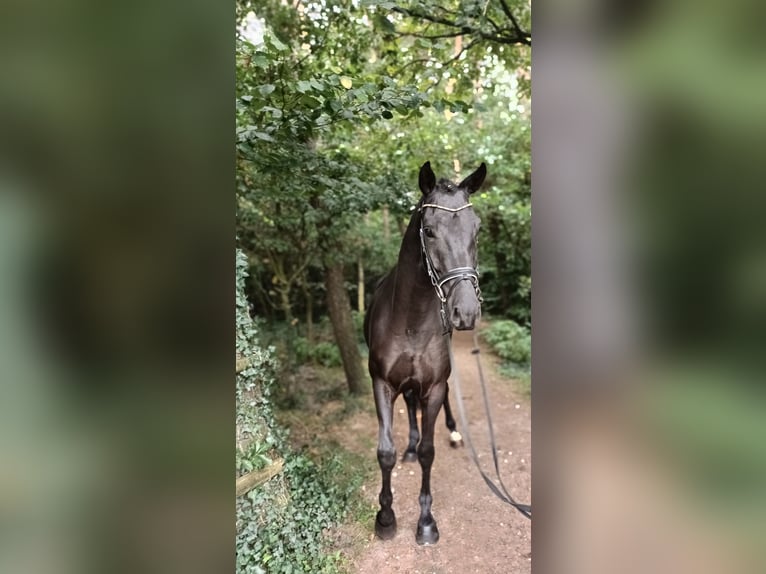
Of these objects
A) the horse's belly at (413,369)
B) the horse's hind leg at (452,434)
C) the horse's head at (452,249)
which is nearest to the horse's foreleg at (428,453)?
the horse's belly at (413,369)

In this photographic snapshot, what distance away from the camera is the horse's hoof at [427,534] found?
296 centimetres

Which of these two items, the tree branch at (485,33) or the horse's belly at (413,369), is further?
the tree branch at (485,33)

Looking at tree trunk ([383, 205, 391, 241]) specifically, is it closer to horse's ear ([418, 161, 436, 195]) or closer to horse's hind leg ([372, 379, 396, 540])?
horse's hind leg ([372, 379, 396, 540])

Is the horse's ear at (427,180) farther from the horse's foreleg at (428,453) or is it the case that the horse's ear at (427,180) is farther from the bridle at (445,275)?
the horse's foreleg at (428,453)

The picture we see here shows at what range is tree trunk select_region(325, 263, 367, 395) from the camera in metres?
5.88

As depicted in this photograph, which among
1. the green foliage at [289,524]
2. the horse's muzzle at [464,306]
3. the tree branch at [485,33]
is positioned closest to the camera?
the horse's muzzle at [464,306]

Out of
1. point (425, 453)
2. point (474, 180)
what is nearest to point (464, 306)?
point (474, 180)

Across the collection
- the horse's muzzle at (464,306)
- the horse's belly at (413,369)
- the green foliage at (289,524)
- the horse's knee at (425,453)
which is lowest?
the green foliage at (289,524)

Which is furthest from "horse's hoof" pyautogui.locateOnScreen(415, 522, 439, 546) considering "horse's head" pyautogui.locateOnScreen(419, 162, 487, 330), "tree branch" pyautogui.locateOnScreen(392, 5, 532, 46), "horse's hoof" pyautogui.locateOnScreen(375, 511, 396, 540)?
"tree branch" pyautogui.locateOnScreen(392, 5, 532, 46)

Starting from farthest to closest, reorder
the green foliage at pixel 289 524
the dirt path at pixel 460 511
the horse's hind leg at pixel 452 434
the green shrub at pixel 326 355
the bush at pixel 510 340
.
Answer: the bush at pixel 510 340, the green shrub at pixel 326 355, the horse's hind leg at pixel 452 434, the dirt path at pixel 460 511, the green foliage at pixel 289 524

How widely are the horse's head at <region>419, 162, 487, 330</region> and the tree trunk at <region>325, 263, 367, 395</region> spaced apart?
359 cm
